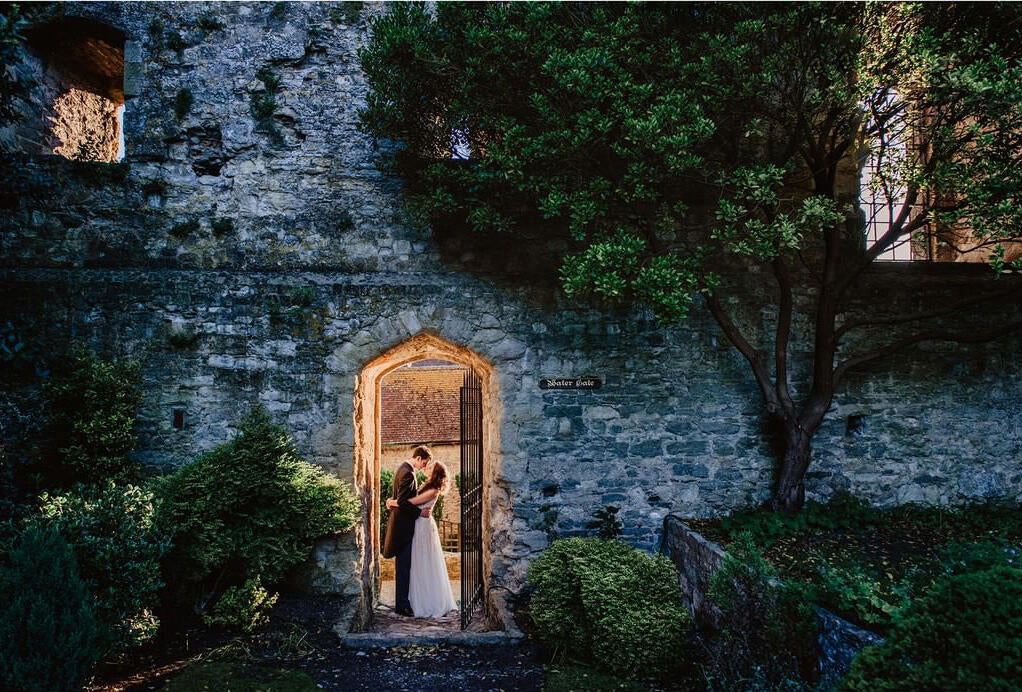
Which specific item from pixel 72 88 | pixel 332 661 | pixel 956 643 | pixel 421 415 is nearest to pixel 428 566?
pixel 332 661

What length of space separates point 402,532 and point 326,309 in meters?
3.30

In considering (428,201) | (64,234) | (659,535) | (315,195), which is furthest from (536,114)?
(64,234)

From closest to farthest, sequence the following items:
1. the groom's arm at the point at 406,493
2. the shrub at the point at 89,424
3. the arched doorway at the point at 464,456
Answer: the shrub at the point at 89,424 → the arched doorway at the point at 464,456 → the groom's arm at the point at 406,493

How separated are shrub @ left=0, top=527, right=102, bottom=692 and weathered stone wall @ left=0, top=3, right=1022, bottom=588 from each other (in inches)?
112

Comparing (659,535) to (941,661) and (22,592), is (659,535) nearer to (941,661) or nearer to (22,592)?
(941,661)

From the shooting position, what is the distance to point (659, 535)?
6734 millimetres

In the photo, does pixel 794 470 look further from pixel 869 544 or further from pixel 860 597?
pixel 860 597

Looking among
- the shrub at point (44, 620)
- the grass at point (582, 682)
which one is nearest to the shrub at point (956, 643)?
the grass at point (582, 682)

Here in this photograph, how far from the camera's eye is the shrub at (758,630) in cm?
396

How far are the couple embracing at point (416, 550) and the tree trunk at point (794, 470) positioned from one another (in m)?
4.09

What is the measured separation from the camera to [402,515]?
27.2 ft

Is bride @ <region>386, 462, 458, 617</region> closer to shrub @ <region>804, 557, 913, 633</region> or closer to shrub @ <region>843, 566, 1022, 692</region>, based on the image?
shrub @ <region>804, 557, 913, 633</region>

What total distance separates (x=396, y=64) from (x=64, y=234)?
3.87 m

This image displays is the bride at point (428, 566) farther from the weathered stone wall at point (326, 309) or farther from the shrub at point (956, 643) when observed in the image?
the shrub at point (956, 643)
